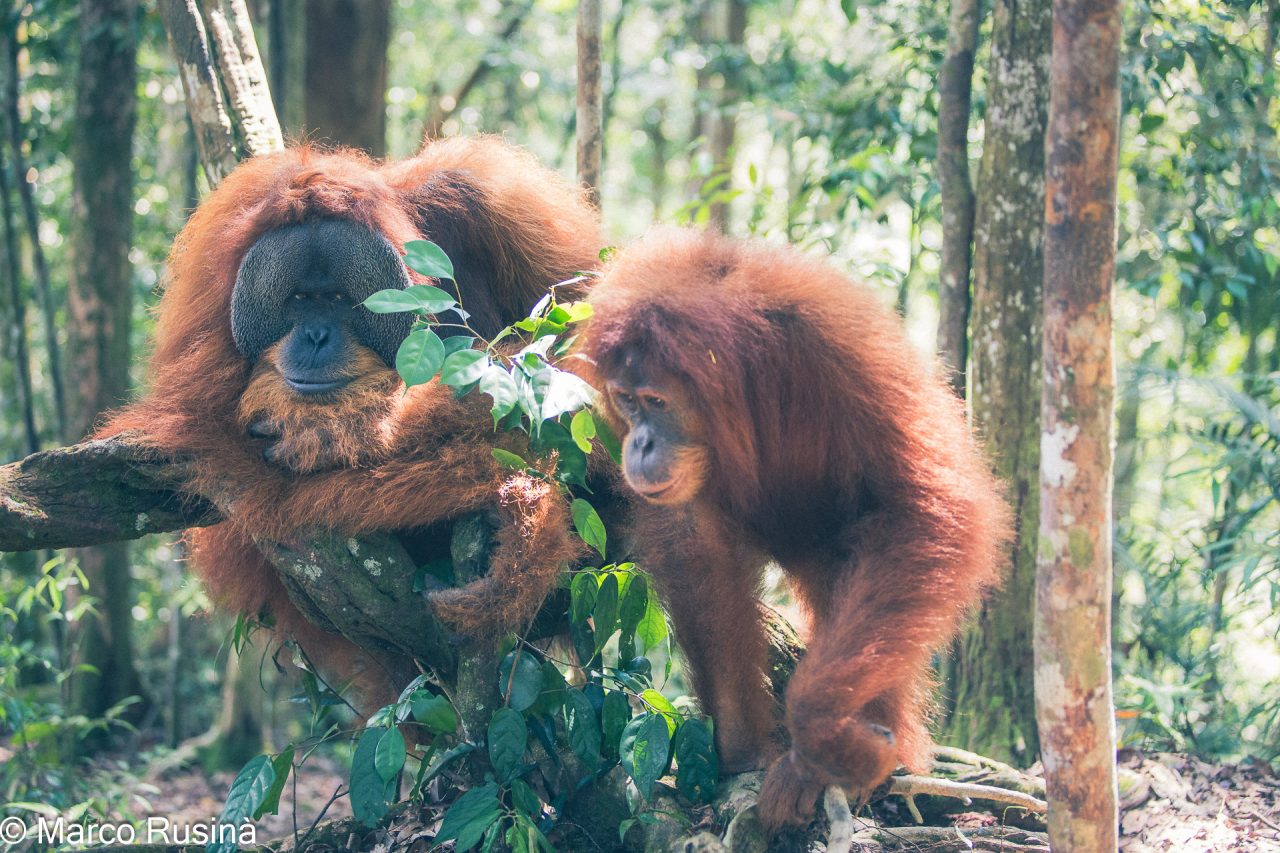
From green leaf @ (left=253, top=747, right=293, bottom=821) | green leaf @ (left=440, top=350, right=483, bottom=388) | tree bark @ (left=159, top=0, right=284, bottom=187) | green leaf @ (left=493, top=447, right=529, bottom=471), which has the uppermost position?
tree bark @ (left=159, top=0, right=284, bottom=187)

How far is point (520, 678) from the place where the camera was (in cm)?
238

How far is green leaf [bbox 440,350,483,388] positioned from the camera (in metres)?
2.00

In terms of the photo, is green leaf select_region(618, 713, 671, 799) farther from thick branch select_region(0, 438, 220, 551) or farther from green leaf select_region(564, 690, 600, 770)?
thick branch select_region(0, 438, 220, 551)

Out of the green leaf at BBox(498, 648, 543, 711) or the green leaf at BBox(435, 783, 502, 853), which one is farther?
the green leaf at BBox(498, 648, 543, 711)

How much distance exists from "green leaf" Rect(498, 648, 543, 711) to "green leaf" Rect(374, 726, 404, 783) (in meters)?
0.24

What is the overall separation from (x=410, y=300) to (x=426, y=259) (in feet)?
0.43

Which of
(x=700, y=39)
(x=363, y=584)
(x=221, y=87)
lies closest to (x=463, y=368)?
(x=363, y=584)

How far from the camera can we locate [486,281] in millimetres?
3055

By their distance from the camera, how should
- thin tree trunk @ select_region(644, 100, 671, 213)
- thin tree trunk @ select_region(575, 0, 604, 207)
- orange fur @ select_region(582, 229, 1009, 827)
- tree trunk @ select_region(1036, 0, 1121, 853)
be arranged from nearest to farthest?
tree trunk @ select_region(1036, 0, 1121, 853)
orange fur @ select_region(582, 229, 1009, 827)
thin tree trunk @ select_region(575, 0, 604, 207)
thin tree trunk @ select_region(644, 100, 671, 213)

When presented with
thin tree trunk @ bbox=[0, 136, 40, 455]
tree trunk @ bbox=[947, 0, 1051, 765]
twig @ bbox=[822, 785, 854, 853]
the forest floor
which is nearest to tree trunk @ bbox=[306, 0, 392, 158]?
thin tree trunk @ bbox=[0, 136, 40, 455]

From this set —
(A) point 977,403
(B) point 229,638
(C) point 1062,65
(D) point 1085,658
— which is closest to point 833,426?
(D) point 1085,658

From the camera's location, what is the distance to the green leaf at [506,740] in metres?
2.29

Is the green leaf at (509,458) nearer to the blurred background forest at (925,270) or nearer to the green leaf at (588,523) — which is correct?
the green leaf at (588,523)

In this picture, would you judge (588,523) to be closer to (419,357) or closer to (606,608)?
(606,608)
